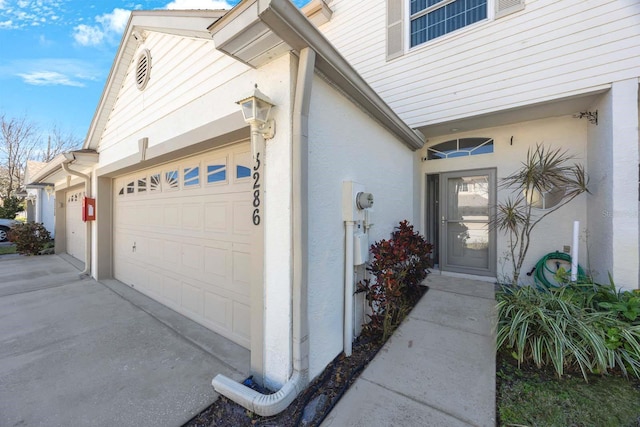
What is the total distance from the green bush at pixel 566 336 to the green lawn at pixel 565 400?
0.35 feet

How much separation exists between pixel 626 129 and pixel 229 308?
5703mm

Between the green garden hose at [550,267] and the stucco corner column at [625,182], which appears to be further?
the green garden hose at [550,267]

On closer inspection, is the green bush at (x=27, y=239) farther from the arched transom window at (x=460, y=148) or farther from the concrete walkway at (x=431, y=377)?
the arched transom window at (x=460, y=148)

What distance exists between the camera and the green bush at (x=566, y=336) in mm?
2387

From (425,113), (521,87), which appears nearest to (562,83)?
(521,87)

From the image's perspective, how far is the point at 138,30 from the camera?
4.80 m

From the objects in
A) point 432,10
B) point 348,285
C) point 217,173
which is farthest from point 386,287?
point 432,10

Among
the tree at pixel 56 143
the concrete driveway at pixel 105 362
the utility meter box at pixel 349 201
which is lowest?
the concrete driveway at pixel 105 362

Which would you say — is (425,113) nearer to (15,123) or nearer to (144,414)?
(144,414)

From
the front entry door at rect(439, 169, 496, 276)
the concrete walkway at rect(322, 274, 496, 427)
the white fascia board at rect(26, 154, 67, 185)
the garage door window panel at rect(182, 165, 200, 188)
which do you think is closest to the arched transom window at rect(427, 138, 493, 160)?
the front entry door at rect(439, 169, 496, 276)

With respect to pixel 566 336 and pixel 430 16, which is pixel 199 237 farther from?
pixel 430 16

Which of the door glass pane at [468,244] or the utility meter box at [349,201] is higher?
the utility meter box at [349,201]

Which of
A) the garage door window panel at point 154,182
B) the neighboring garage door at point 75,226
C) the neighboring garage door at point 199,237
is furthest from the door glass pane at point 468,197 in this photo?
the neighboring garage door at point 75,226

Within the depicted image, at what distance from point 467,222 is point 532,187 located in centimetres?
126
